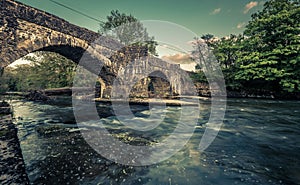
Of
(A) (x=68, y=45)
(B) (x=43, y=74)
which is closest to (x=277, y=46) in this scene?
(A) (x=68, y=45)

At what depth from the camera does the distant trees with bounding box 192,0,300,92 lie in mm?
16188

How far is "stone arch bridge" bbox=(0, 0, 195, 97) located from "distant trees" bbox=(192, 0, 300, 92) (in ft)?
37.6

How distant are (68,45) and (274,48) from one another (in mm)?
21396

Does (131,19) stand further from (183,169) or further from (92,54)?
(183,169)

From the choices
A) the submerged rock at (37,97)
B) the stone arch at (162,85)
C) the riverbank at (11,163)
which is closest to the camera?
the riverbank at (11,163)

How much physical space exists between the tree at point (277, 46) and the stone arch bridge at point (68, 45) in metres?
11.5

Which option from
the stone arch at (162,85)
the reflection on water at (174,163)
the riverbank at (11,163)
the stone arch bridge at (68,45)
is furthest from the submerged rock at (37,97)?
the riverbank at (11,163)

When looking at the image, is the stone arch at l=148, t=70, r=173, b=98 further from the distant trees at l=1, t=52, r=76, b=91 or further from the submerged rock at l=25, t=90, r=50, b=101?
the distant trees at l=1, t=52, r=76, b=91

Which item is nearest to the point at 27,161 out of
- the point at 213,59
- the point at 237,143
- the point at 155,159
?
the point at 155,159

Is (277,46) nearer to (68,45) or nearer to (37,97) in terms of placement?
(68,45)

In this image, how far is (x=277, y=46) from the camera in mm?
17703

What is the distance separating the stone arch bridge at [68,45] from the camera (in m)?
5.86

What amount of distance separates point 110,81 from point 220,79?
1883cm

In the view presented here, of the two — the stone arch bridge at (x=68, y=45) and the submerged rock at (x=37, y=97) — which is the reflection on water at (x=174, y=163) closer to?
the stone arch bridge at (x=68, y=45)
